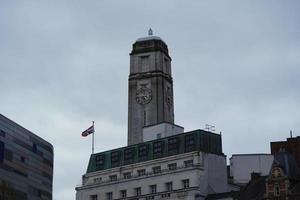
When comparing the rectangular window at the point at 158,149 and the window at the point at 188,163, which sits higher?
the rectangular window at the point at 158,149

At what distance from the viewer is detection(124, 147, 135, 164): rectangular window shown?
147 m

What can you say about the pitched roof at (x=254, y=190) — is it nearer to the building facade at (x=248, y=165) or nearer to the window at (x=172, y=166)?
the window at (x=172, y=166)

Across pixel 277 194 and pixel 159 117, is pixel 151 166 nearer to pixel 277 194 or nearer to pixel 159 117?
pixel 277 194

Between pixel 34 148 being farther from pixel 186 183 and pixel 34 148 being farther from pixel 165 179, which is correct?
pixel 186 183

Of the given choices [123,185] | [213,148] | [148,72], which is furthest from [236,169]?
[148,72]

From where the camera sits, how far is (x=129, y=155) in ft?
484

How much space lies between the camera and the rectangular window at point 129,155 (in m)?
147

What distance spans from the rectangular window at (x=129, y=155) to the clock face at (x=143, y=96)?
46643 millimetres

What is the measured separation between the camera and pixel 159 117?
191125mm

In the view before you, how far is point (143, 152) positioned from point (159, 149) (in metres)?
4.18

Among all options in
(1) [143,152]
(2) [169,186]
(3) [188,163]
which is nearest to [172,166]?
(3) [188,163]

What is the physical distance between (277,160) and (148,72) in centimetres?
7994

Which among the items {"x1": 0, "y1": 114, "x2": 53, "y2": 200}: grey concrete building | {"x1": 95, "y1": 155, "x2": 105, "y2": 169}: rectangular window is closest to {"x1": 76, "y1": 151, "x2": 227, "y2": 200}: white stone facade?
{"x1": 95, "y1": 155, "x2": 105, "y2": 169}: rectangular window

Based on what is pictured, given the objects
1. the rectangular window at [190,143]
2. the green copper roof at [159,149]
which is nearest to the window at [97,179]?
the green copper roof at [159,149]
